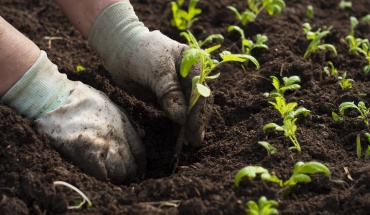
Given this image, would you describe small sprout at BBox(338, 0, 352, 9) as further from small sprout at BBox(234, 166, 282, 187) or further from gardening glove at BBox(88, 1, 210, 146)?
small sprout at BBox(234, 166, 282, 187)

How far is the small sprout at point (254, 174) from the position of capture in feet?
8.09

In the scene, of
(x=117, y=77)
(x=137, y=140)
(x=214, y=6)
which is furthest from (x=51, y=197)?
(x=214, y=6)

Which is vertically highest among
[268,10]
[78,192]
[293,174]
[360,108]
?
[268,10]

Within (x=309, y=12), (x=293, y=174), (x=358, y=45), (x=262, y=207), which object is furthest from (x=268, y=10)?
(x=262, y=207)

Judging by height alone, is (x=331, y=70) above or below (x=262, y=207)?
above

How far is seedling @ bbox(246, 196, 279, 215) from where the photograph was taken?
2350 mm

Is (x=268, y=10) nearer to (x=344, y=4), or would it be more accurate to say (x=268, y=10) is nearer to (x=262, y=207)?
(x=344, y=4)

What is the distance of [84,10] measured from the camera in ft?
10.4

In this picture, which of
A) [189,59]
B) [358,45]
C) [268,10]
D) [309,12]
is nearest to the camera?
[189,59]

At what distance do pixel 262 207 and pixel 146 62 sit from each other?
970mm

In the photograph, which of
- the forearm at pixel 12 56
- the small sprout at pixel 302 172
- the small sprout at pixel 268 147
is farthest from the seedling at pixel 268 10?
the small sprout at pixel 302 172

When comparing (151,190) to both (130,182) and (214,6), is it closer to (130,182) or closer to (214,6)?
(130,182)

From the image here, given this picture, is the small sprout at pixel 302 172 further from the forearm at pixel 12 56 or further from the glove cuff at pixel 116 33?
the forearm at pixel 12 56

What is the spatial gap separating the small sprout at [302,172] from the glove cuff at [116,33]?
3.33 feet
